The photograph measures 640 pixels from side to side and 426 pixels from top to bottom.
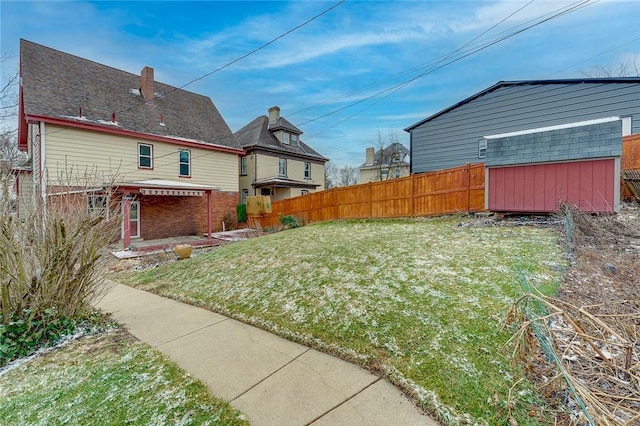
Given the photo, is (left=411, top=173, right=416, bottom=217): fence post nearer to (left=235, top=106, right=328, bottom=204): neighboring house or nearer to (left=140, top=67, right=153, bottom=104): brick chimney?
(left=235, top=106, right=328, bottom=204): neighboring house

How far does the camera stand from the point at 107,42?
1070 cm

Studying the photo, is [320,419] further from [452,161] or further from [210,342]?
[452,161]

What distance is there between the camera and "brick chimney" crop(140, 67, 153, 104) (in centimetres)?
1634

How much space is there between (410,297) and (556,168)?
21.6ft

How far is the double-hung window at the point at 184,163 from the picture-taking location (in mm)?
15940

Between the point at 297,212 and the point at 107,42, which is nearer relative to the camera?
the point at 107,42

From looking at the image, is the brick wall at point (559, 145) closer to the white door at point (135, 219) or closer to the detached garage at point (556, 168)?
the detached garage at point (556, 168)

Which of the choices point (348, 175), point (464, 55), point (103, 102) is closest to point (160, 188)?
point (103, 102)

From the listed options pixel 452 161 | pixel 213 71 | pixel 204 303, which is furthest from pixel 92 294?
pixel 452 161

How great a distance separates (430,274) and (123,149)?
14921 millimetres

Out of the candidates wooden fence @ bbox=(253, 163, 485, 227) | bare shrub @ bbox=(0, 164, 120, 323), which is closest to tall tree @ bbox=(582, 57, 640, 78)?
wooden fence @ bbox=(253, 163, 485, 227)

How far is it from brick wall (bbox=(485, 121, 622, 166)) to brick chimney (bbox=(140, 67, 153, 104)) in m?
17.1

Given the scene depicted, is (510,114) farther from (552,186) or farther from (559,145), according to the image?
(552,186)

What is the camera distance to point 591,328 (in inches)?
108
